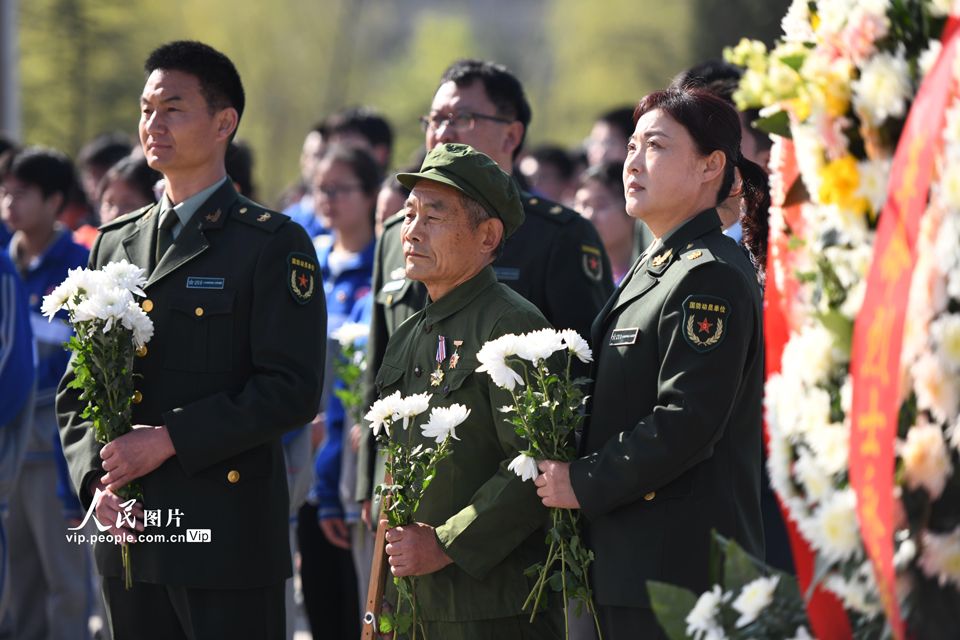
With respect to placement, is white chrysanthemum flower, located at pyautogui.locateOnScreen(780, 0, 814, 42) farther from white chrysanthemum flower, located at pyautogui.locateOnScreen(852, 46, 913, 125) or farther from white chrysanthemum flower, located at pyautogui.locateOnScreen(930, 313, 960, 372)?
white chrysanthemum flower, located at pyautogui.locateOnScreen(930, 313, 960, 372)

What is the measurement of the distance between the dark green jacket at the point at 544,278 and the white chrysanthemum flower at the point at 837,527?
2081 millimetres

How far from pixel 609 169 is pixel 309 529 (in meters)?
2.24

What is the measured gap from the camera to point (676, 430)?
326 cm

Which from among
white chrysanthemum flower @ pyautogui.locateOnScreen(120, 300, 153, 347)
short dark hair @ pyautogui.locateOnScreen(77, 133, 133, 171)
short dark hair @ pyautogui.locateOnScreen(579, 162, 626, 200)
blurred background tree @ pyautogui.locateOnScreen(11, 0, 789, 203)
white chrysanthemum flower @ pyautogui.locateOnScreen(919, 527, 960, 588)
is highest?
blurred background tree @ pyautogui.locateOnScreen(11, 0, 789, 203)

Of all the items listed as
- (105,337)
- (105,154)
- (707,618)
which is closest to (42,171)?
(105,154)

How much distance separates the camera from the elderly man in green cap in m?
3.50

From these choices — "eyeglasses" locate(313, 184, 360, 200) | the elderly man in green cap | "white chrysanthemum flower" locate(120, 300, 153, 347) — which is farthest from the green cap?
"eyeglasses" locate(313, 184, 360, 200)

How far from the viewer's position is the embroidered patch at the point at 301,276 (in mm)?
4027

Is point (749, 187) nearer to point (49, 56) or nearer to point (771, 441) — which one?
point (771, 441)

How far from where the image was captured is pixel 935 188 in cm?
225

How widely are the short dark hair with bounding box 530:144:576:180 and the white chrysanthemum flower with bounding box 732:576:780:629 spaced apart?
7.45m

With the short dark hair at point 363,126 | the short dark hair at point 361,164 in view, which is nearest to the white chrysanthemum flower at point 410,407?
the short dark hair at point 361,164

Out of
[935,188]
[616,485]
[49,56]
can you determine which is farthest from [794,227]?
[49,56]

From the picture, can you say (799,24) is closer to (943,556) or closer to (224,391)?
(943,556)
